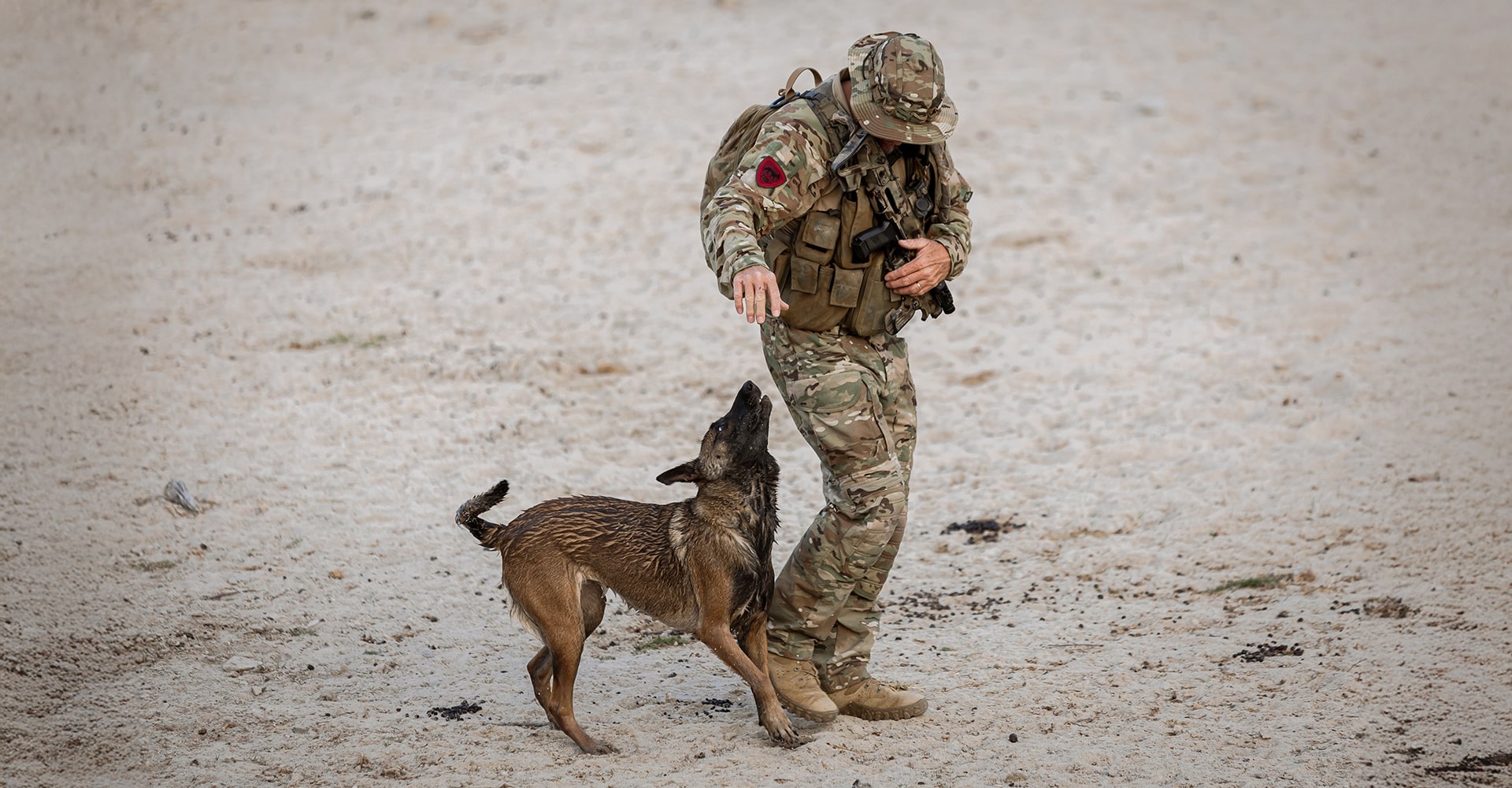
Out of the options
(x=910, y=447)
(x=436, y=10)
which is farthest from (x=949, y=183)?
(x=436, y=10)

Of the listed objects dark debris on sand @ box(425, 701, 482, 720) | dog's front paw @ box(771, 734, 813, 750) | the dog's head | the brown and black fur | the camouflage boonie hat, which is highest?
the camouflage boonie hat

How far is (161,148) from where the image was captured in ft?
38.0

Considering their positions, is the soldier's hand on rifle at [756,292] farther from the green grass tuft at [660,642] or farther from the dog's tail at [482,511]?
the green grass tuft at [660,642]

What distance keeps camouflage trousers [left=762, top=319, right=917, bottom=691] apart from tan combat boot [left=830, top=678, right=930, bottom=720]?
0.04 metres

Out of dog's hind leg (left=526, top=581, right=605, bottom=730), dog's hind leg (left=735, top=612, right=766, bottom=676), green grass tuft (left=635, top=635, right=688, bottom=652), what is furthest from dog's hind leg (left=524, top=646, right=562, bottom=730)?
green grass tuft (left=635, top=635, right=688, bottom=652)

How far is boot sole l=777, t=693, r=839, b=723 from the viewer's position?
461 cm

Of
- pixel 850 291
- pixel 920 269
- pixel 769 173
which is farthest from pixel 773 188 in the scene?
pixel 920 269

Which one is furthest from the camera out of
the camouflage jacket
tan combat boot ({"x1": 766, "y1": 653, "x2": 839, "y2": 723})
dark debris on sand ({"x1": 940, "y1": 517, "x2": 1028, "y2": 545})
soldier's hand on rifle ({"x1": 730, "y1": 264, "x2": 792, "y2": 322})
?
dark debris on sand ({"x1": 940, "y1": 517, "x2": 1028, "y2": 545})

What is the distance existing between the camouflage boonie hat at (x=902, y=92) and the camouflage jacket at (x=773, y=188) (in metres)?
0.12

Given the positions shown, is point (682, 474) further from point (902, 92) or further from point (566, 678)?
point (902, 92)

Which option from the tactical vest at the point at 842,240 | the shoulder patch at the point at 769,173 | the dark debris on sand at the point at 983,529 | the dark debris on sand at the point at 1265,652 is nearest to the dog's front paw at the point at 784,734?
the tactical vest at the point at 842,240

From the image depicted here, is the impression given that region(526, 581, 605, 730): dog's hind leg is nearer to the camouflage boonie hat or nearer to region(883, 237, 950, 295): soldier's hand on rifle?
region(883, 237, 950, 295): soldier's hand on rifle

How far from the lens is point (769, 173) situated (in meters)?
4.30

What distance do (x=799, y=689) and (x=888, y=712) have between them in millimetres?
362
